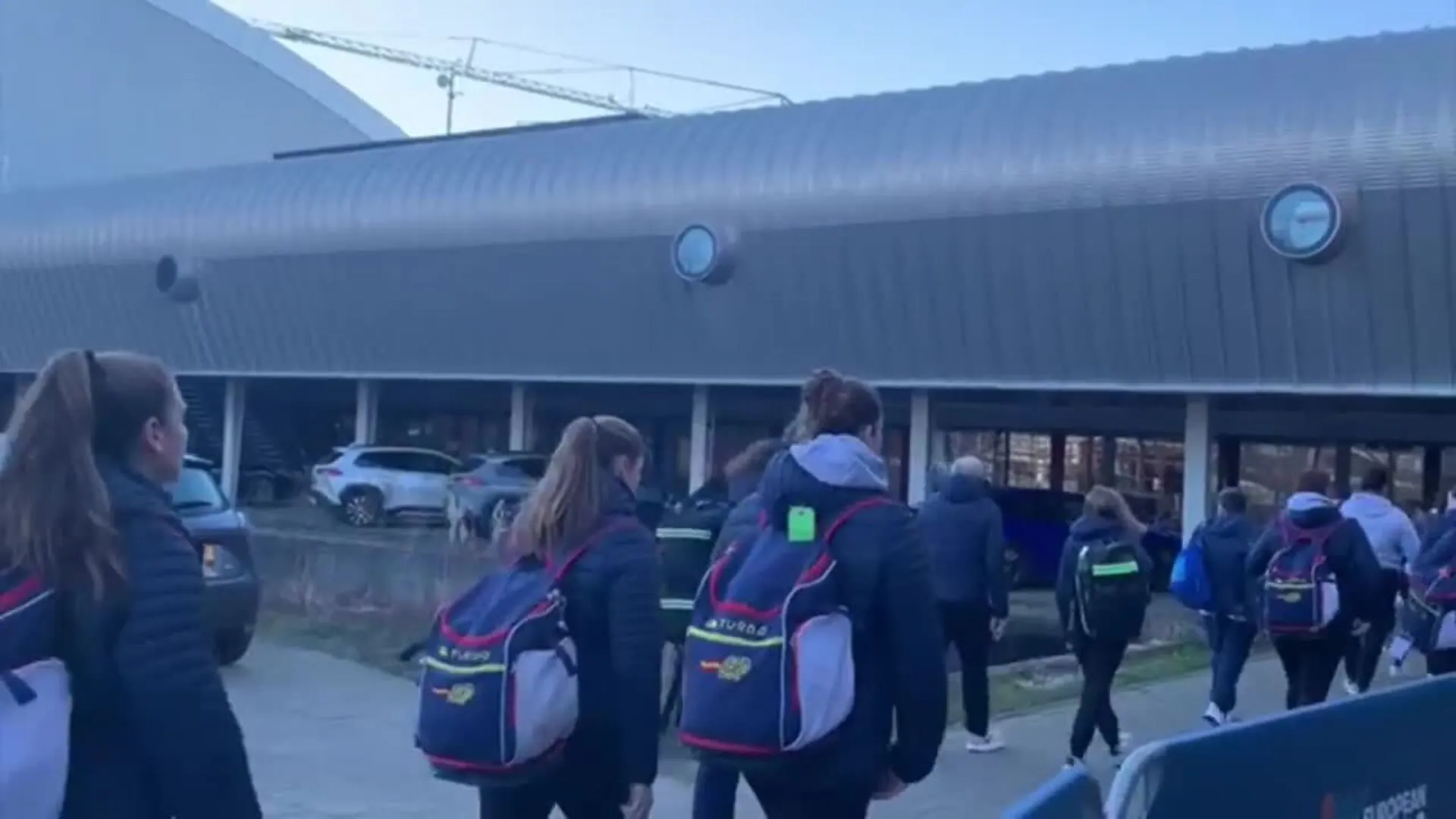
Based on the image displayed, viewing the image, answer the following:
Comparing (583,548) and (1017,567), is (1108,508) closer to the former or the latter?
(583,548)

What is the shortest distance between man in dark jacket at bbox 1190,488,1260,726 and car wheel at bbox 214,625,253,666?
6.02 meters

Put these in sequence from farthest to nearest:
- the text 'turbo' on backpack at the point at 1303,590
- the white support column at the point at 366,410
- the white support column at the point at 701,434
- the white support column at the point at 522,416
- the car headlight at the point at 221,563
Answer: the white support column at the point at 366,410 < the white support column at the point at 522,416 < the white support column at the point at 701,434 < the car headlight at the point at 221,563 < the text 'turbo' on backpack at the point at 1303,590

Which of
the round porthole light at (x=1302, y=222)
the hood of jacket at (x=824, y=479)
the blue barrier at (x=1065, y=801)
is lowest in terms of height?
the blue barrier at (x=1065, y=801)

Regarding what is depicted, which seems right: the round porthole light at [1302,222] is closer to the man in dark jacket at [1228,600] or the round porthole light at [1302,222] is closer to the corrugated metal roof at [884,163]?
the corrugated metal roof at [884,163]

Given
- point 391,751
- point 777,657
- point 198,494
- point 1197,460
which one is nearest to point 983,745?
point 391,751

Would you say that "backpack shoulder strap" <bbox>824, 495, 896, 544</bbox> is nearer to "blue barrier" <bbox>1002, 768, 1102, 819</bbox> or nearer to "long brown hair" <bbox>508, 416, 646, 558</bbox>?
"long brown hair" <bbox>508, 416, 646, 558</bbox>

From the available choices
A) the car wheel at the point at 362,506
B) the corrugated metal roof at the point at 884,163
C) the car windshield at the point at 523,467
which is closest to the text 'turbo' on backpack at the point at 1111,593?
the corrugated metal roof at the point at 884,163

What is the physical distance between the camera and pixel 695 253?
3269 cm

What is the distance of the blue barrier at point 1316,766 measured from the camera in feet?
13.3

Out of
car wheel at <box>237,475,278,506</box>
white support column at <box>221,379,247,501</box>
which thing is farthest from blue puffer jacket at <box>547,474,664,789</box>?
white support column at <box>221,379,247,501</box>

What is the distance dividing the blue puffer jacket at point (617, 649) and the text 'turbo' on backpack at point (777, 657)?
0.24 m

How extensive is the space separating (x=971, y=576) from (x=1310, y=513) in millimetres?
1751

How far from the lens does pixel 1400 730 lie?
5285mm

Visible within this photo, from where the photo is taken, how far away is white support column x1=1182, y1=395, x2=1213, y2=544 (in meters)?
28.5
